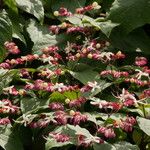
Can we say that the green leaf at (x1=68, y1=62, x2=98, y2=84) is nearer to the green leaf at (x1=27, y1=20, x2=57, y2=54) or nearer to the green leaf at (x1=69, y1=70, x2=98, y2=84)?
the green leaf at (x1=69, y1=70, x2=98, y2=84)

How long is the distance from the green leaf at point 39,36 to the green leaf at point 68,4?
7.9 inches

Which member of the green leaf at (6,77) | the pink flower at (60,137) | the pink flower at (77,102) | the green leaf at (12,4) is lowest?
the green leaf at (6,77)

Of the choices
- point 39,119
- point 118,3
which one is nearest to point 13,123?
point 39,119

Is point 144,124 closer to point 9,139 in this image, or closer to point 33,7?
point 9,139

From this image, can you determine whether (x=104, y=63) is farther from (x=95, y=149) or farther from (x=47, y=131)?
(x=95, y=149)

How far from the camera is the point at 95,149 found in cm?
202

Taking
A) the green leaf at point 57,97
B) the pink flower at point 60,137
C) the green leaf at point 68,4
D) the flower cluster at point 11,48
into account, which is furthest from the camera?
the green leaf at point 68,4

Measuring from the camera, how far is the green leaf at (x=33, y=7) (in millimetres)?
3086

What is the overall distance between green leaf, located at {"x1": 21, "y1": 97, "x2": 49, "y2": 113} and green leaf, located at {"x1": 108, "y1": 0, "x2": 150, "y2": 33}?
805mm

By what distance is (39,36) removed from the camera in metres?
3.06

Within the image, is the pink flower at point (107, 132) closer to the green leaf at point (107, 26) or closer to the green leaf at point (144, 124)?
the green leaf at point (144, 124)

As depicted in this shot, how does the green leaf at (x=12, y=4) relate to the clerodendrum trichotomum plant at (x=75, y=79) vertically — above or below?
above

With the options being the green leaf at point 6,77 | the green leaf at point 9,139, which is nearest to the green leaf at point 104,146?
the green leaf at point 9,139

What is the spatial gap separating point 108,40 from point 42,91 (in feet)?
2.17
